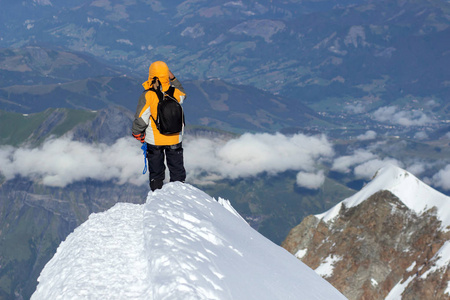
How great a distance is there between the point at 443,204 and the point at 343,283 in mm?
28637

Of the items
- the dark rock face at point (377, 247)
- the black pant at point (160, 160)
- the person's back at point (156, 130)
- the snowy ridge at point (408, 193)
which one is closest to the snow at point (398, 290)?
the dark rock face at point (377, 247)

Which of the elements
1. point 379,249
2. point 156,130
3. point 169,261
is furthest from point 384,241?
point 169,261

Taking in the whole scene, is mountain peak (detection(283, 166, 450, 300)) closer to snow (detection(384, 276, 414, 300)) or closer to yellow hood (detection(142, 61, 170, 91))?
snow (detection(384, 276, 414, 300))

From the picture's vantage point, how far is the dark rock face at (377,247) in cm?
9594

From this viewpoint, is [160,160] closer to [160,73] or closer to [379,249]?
[160,73]

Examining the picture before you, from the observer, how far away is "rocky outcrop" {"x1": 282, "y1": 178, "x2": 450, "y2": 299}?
308 feet

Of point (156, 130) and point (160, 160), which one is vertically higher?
point (156, 130)

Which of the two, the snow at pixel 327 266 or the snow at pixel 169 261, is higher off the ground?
the snow at pixel 169 261

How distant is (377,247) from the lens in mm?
107312

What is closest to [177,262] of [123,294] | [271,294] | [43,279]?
[123,294]

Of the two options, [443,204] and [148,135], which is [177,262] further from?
[443,204]

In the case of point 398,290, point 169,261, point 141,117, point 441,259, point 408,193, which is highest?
point 408,193

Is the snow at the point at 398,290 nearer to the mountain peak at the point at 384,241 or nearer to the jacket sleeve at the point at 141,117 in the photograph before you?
the mountain peak at the point at 384,241

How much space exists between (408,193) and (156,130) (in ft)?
338
